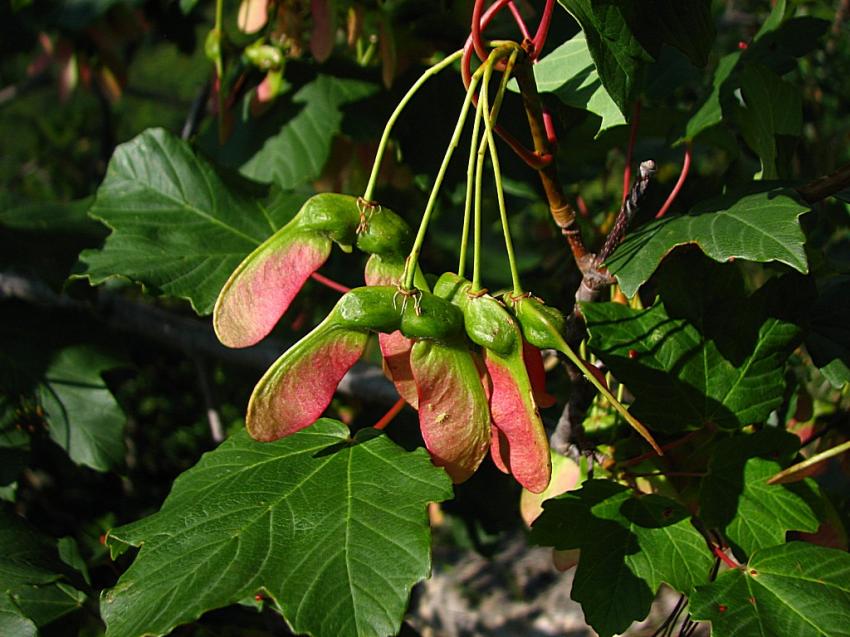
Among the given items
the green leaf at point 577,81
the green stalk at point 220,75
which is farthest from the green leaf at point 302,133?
the green leaf at point 577,81

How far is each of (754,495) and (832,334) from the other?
19 centimetres

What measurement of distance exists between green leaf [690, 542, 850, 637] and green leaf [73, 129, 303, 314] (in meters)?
0.59

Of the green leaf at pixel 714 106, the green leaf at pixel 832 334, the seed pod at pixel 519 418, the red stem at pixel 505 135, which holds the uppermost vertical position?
the red stem at pixel 505 135

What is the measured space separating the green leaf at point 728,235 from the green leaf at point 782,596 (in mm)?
270

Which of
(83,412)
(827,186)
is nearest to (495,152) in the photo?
(827,186)

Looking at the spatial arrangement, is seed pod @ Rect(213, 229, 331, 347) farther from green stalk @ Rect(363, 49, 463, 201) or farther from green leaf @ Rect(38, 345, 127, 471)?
green leaf @ Rect(38, 345, 127, 471)

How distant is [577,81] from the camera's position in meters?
0.88

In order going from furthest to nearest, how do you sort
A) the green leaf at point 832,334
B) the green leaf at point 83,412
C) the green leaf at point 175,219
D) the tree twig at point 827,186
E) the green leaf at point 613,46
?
the green leaf at point 83,412
the green leaf at point 175,219
the green leaf at point 832,334
the tree twig at point 827,186
the green leaf at point 613,46

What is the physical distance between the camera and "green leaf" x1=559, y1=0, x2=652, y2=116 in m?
0.67

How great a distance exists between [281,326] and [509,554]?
1852mm

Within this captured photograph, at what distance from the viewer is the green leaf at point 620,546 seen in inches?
31.1

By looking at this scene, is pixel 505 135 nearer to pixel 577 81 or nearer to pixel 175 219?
pixel 577 81

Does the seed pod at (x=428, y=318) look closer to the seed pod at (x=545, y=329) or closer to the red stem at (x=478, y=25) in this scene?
the seed pod at (x=545, y=329)

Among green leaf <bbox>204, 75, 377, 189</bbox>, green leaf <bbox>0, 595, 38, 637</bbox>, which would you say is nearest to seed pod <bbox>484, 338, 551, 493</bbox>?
green leaf <bbox>0, 595, 38, 637</bbox>
